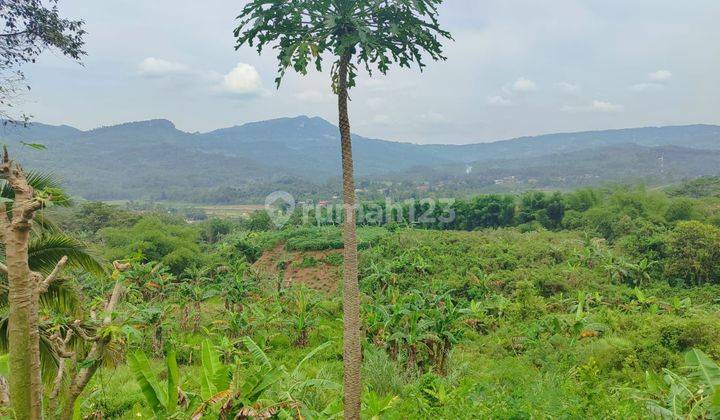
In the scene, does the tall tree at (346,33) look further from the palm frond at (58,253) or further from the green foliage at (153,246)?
the green foliage at (153,246)

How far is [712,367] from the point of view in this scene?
5020 millimetres

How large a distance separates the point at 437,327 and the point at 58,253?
6.99 meters

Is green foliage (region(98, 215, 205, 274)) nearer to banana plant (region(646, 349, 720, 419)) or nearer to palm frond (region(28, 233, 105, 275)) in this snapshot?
palm frond (region(28, 233, 105, 275))

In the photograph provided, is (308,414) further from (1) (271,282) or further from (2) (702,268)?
(2) (702,268)

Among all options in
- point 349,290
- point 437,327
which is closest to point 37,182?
point 349,290

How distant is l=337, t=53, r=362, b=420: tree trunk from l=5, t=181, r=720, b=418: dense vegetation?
25 centimetres

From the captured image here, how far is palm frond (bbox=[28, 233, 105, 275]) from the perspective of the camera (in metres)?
4.60

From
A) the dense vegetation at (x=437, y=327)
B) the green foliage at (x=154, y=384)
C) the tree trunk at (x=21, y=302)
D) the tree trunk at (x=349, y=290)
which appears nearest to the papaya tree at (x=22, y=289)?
the tree trunk at (x=21, y=302)

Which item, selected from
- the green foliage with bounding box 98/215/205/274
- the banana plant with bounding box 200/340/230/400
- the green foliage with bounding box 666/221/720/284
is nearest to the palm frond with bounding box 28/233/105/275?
the banana plant with bounding box 200/340/230/400

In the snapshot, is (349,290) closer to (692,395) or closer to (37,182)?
(37,182)

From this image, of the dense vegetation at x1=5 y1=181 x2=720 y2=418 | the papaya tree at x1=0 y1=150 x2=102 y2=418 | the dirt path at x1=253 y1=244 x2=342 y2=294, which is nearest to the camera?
the papaya tree at x1=0 y1=150 x2=102 y2=418

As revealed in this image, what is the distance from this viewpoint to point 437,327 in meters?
9.46

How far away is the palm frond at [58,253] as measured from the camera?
460 centimetres

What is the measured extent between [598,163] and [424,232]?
132262 millimetres
